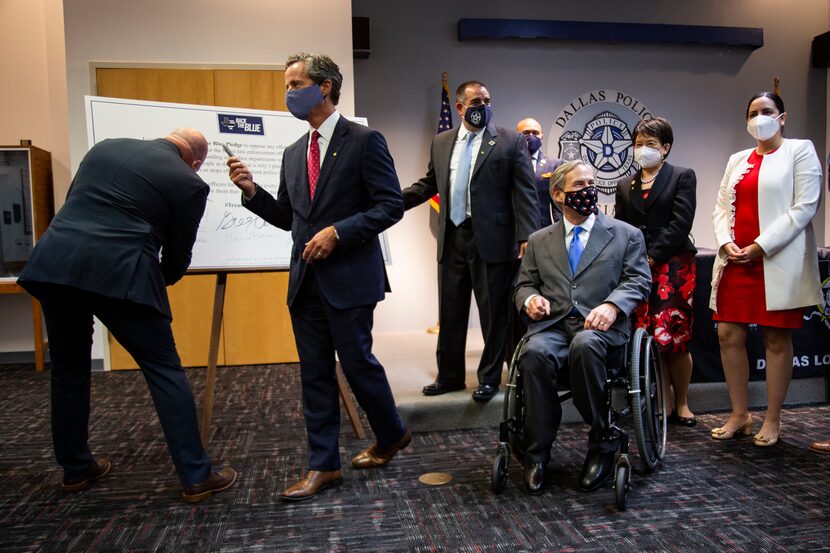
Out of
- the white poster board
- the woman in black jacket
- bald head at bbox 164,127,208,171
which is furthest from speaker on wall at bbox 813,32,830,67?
bald head at bbox 164,127,208,171

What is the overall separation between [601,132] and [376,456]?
4401 millimetres

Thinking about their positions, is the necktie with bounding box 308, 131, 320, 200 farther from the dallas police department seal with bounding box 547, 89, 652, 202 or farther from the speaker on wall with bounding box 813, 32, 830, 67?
the speaker on wall with bounding box 813, 32, 830, 67

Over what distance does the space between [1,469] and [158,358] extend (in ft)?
3.44

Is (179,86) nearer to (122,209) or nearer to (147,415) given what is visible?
(147,415)

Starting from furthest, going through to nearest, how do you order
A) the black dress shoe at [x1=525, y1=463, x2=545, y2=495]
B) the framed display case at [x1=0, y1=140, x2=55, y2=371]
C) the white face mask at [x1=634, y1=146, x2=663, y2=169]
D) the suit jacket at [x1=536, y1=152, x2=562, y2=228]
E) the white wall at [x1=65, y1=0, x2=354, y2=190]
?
1. the framed display case at [x1=0, y1=140, x2=55, y2=371]
2. the white wall at [x1=65, y1=0, x2=354, y2=190]
3. the suit jacket at [x1=536, y1=152, x2=562, y2=228]
4. the white face mask at [x1=634, y1=146, x2=663, y2=169]
5. the black dress shoe at [x1=525, y1=463, x2=545, y2=495]

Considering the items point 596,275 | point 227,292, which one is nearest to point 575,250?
point 596,275

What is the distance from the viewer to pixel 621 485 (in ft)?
7.06

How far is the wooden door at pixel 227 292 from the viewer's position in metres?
4.61

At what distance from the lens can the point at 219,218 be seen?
3125 mm

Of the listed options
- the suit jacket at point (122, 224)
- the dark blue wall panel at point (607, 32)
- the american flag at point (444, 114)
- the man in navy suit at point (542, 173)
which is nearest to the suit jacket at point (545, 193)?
the man in navy suit at point (542, 173)

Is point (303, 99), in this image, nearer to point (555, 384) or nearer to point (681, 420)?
point (555, 384)

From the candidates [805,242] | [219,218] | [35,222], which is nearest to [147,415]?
[219,218]

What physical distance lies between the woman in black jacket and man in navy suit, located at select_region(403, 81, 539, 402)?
0.54 m

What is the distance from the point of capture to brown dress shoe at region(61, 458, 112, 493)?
2416mm
